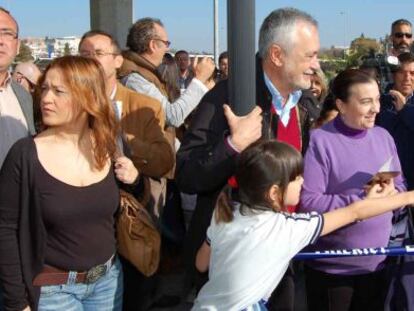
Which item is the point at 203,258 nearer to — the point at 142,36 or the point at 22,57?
the point at 142,36

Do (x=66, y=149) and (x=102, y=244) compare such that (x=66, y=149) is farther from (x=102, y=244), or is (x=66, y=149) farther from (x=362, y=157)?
(x=362, y=157)

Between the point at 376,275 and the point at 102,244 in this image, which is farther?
the point at 376,275

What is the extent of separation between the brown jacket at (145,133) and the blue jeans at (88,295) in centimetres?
77

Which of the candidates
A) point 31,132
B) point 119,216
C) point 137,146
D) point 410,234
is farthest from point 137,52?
point 410,234

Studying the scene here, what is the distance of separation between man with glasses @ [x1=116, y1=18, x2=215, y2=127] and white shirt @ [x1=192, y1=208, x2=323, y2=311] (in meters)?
1.95

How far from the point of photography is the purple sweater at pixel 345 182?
2551 millimetres

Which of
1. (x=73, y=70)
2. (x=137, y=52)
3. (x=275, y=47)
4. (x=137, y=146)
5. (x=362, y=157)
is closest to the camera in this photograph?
(x=73, y=70)

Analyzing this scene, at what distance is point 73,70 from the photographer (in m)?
2.17

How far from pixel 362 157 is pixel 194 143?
2.68 feet

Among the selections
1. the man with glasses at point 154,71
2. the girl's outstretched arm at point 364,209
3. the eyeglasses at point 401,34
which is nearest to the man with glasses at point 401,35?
the eyeglasses at point 401,34

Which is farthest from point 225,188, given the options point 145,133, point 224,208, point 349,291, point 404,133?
point 404,133

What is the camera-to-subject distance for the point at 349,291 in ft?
8.63

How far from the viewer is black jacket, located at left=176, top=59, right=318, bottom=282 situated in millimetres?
2121

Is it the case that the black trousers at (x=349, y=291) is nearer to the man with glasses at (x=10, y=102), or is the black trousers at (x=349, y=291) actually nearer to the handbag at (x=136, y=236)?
the handbag at (x=136, y=236)
